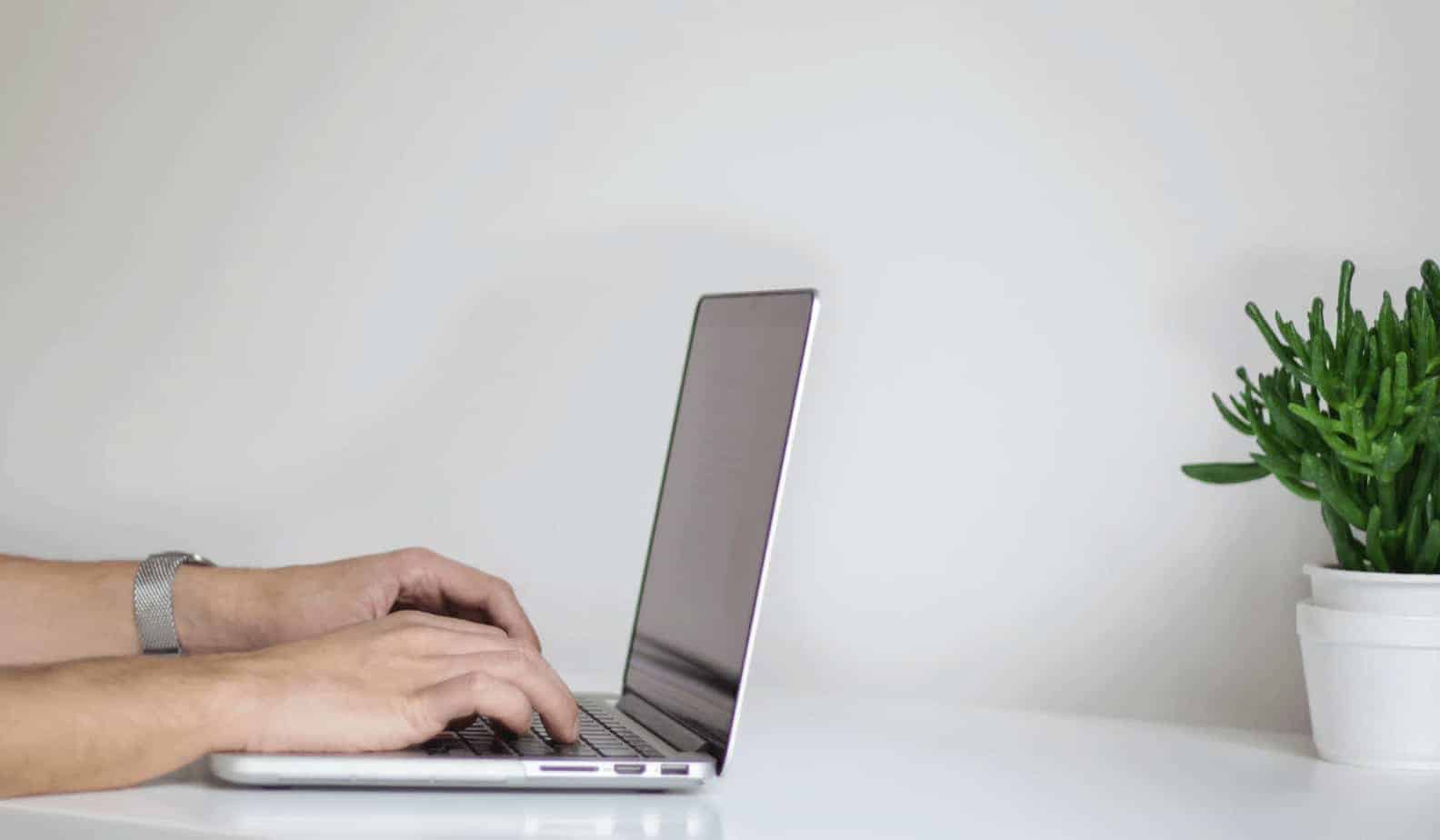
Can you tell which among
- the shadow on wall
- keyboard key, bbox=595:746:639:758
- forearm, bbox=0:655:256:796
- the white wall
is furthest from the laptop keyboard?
the shadow on wall

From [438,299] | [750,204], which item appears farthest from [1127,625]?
[438,299]

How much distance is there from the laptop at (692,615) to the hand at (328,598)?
0.35 ft

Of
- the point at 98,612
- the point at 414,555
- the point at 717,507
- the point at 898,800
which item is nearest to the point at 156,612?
the point at 98,612

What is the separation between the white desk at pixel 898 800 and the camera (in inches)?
30.3

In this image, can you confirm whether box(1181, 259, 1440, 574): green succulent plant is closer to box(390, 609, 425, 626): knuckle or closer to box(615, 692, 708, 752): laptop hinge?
box(615, 692, 708, 752): laptop hinge

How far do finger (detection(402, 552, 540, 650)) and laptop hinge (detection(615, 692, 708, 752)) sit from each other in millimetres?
84

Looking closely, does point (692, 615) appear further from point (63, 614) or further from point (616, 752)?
point (63, 614)

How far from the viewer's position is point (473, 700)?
0.87 metres

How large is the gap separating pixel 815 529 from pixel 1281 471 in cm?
42

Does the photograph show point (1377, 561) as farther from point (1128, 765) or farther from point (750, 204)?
point (750, 204)

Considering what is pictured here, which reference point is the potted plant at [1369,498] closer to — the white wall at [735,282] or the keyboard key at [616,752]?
the white wall at [735,282]

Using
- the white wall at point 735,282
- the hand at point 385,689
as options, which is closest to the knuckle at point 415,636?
the hand at point 385,689

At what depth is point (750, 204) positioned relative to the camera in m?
1.33

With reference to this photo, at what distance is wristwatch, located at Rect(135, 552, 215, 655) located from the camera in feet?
3.84
